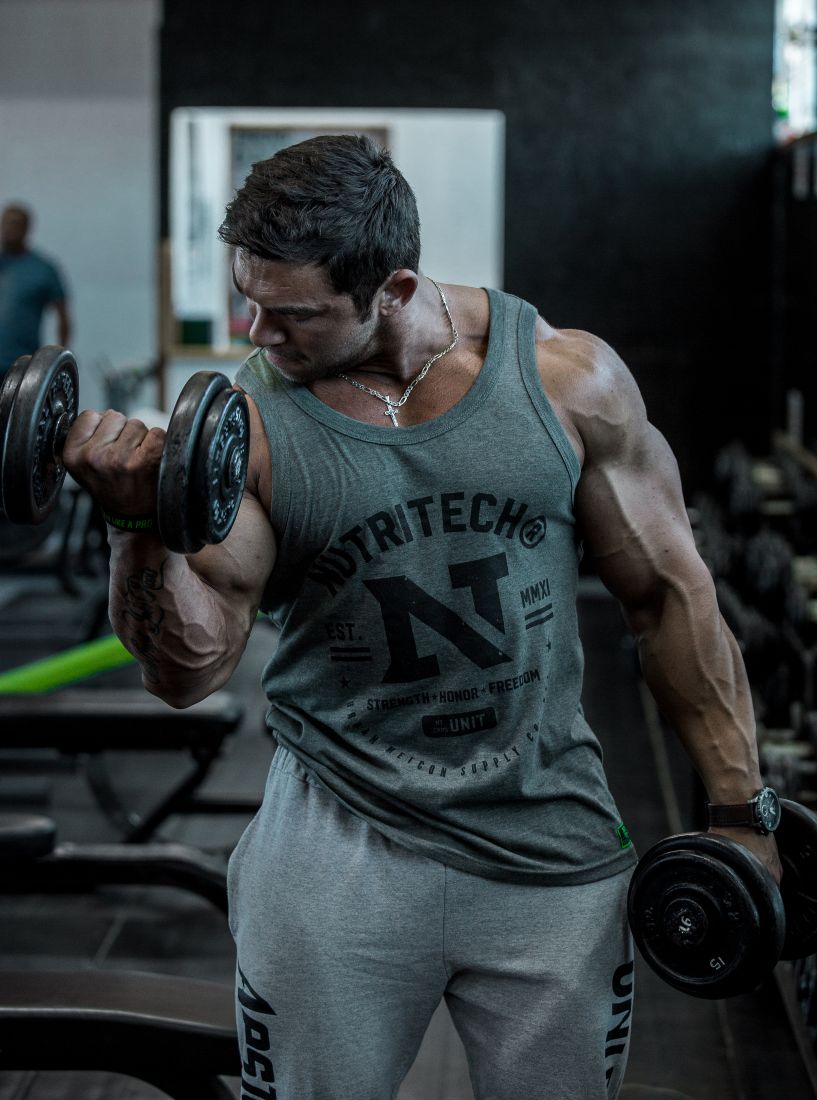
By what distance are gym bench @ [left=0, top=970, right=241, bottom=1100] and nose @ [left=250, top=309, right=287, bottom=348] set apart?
85cm

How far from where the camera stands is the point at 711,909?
137 centimetres

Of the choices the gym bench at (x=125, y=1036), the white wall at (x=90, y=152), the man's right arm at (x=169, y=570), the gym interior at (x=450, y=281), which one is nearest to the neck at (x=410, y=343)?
the man's right arm at (x=169, y=570)

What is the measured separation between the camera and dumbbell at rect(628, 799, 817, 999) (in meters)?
1.36

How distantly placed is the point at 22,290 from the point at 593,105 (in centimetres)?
259

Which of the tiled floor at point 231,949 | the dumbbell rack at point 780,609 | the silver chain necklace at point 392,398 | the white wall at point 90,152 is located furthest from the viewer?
the white wall at point 90,152

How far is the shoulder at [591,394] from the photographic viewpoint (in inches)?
53.6

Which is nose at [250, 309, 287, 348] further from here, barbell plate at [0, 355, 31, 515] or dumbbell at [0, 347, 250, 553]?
barbell plate at [0, 355, 31, 515]

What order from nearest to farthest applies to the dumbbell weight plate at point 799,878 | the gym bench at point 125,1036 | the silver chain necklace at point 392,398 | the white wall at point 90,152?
the silver chain necklace at point 392,398 → the dumbbell weight plate at point 799,878 → the gym bench at point 125,1036 → the white wall at point 90,152

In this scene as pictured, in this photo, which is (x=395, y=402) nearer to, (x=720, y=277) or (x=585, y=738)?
(x=585, y=738)

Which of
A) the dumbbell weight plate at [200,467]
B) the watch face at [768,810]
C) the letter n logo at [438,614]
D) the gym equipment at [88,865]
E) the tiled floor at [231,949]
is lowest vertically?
the tiled floor at [231,949]

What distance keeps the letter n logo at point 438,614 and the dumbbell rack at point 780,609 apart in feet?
3.58

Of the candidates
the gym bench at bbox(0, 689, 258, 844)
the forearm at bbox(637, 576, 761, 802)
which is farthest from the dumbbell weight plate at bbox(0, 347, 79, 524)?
the gym bench at bbox(0, 689, 258, 844)

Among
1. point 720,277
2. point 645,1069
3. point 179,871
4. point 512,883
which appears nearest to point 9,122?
point 720,277

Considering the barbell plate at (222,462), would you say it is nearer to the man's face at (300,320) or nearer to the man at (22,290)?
the man's face at (300,320)
